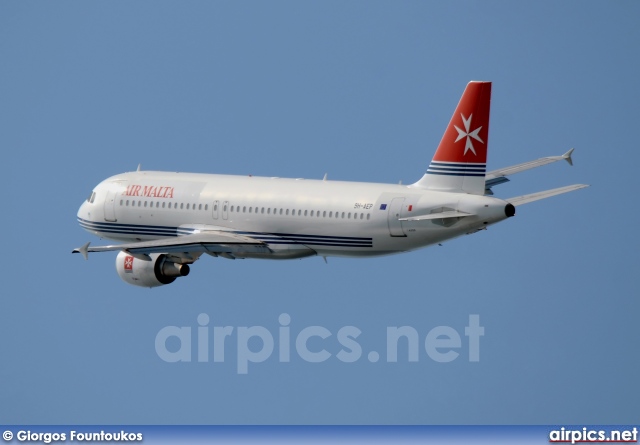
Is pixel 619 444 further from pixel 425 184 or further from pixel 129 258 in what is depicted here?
pixel 129 258

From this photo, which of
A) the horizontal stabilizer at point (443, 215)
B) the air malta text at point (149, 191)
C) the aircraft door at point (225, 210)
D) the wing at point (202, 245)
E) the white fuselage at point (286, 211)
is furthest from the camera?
the air malta text at point (149, 191)

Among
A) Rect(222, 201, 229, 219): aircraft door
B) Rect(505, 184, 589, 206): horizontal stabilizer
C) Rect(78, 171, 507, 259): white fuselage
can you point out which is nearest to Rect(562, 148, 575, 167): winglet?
Rect(505, 184, 589, 206): horizontal stabilizer

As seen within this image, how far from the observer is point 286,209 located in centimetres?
14888

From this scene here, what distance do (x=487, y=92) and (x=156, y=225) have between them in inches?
862

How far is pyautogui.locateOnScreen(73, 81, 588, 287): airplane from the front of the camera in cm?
14450

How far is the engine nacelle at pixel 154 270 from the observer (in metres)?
153

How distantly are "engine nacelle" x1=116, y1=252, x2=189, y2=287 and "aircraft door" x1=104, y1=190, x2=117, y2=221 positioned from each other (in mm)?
3094

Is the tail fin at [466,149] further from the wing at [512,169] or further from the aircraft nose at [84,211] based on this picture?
the aircraft nose at [84,211]

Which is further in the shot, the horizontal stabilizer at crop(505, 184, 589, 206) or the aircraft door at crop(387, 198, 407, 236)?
the aircraft door at crop(387, 198, 407, 236)

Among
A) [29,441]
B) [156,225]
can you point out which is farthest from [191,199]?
[29,441]

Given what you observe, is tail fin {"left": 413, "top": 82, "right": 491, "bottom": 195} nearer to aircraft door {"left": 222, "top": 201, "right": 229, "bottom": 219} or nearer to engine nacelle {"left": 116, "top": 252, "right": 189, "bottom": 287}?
aircraft door {"left": 222, "top": 201, "right": 229, "bottom": 219}

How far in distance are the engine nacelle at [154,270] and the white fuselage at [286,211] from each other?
1.56 meters

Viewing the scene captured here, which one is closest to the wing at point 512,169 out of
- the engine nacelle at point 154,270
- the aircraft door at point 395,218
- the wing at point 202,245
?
the aircraft door at point 395,218

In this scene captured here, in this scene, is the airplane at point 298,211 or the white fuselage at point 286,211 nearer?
the airplane at point 298,211
